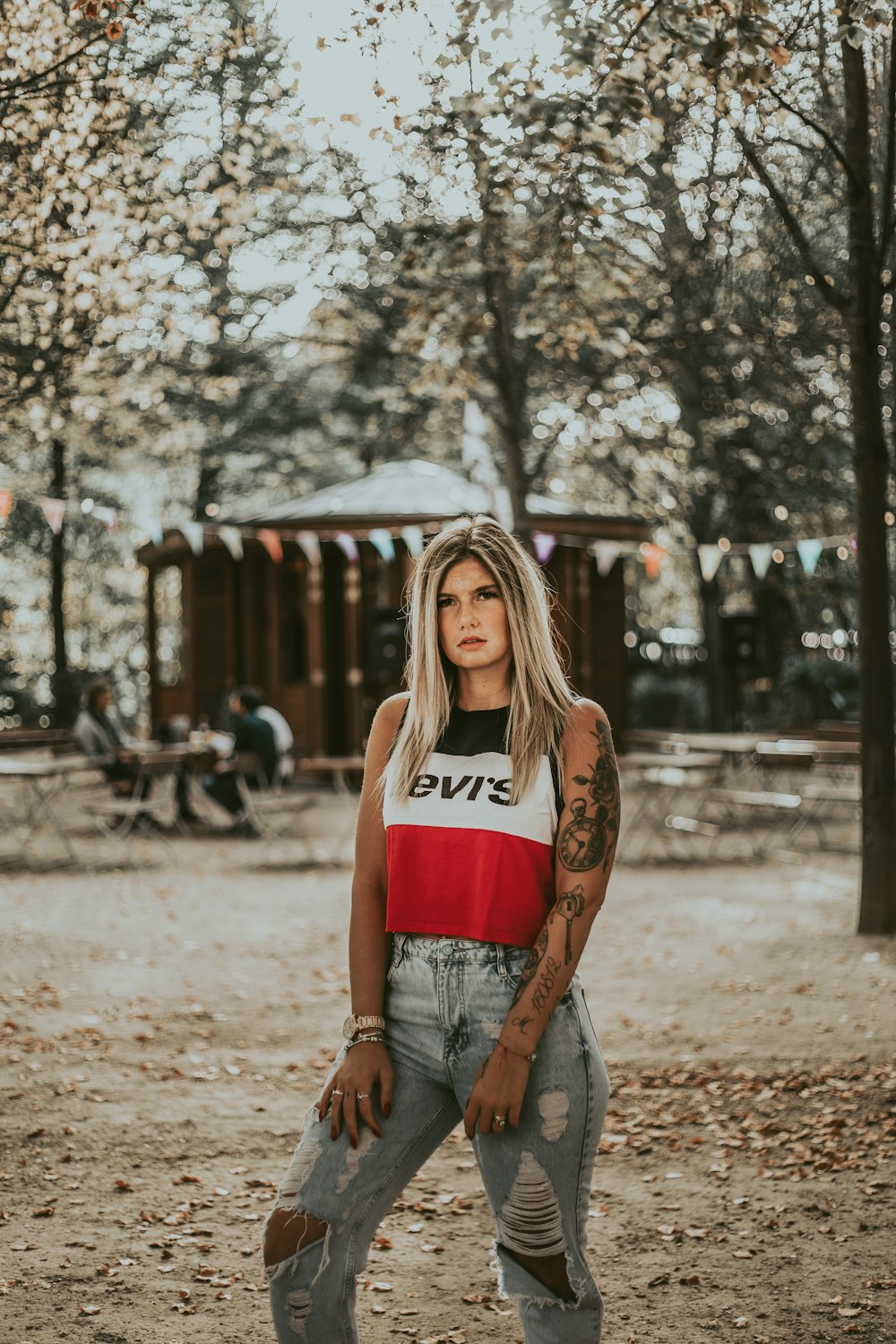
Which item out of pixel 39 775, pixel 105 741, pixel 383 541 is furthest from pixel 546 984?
pixel 383 541

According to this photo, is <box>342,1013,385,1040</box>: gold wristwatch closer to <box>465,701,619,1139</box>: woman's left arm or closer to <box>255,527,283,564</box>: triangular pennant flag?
<box>465,701,619,1139</box>: woman's left arm

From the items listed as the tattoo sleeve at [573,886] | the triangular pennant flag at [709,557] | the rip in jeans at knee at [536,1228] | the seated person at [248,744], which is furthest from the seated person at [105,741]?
the rip in jeans at knee at [536,1228]

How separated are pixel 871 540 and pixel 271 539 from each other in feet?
39.9

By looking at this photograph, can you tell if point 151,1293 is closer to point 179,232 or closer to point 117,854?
point 179,232

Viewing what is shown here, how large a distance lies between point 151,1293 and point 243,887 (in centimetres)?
764

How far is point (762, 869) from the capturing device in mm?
11789

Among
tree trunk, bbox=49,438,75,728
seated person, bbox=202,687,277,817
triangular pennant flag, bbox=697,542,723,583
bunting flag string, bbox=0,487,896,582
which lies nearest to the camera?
seated person, bbox=202,687,277,817

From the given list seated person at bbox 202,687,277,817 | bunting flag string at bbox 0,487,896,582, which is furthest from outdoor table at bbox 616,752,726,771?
bunting flag string at bbox 0,487,896,582

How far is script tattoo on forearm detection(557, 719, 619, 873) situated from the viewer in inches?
98.8

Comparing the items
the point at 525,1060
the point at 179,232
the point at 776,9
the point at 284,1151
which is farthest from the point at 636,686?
the point at 525,1060

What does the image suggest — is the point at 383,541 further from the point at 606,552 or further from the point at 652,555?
the point at 652,555

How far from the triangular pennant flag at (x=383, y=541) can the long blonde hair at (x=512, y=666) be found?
16.3 meters

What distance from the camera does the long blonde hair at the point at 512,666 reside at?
8.50 feet

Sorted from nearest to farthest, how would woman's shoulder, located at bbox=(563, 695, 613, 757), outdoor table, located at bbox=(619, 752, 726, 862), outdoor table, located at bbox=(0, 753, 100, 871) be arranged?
1. woman's shoulder, located at bbox=(563, 695, 613, 757)
2. outdoor table, located at bbox=(0, 753, 100, 871)
3. outdoor table, located at bbox=(619, 752, 726, 862)
